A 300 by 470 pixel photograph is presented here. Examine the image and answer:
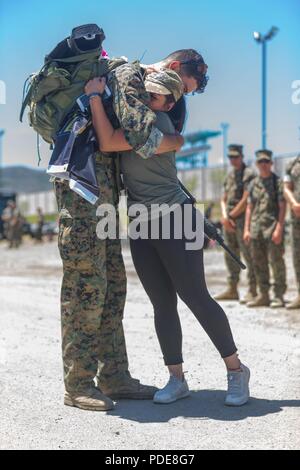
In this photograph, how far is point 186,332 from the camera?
6.88 m

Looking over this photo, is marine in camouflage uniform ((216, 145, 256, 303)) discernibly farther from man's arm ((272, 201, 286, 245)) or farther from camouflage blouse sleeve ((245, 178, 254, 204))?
man's arm ((272, 201, 286, 245))

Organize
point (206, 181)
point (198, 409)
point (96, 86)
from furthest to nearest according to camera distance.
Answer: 1. point (206, 181)
2. point (198, 409)
3. point (96, 86)

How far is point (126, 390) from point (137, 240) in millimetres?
870

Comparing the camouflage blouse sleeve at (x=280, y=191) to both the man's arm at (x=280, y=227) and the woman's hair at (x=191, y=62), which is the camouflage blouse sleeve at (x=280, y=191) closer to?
the man's arm at (x=280, y=227)

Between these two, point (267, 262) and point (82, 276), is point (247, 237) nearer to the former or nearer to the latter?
point (267, 262)

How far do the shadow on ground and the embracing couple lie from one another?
0.07m

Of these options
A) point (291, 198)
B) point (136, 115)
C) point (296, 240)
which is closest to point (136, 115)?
point (136, 115)

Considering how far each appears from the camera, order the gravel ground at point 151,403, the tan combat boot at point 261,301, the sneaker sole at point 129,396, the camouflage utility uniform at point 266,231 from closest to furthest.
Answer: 1. the gravel ground at point 151,403
2. the sneaker sole at point 129,396
3. the tan combat boot at point 261,301
4. the camouflage utility uniform at point 266,231

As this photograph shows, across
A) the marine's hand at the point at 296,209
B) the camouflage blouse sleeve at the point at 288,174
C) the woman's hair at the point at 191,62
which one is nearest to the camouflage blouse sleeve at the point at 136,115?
the woman's hair at the point at 191,62

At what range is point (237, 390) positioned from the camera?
4164mm

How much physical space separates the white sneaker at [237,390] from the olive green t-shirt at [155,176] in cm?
Result: 97

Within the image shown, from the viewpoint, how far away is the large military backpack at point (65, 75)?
13.4 feet
